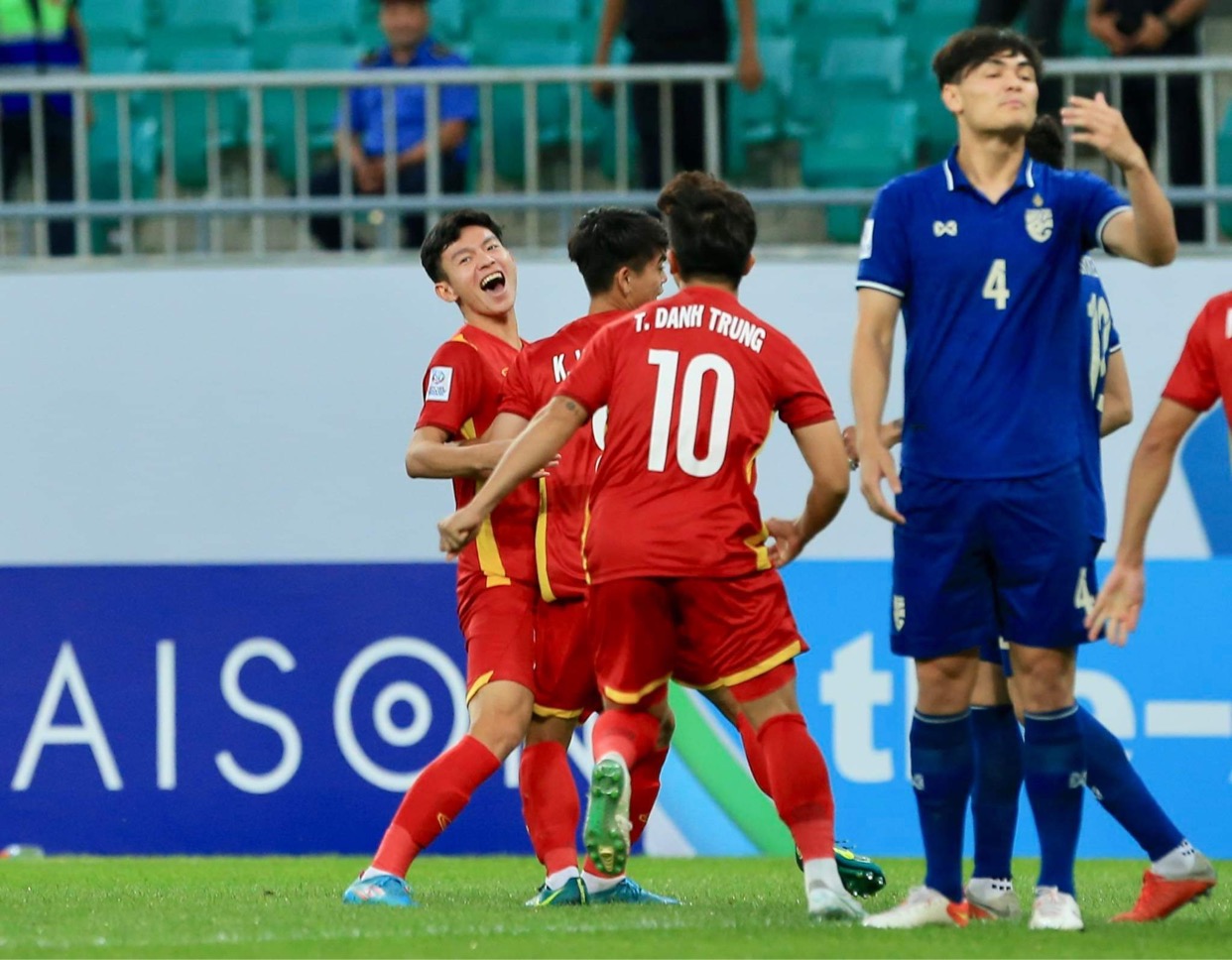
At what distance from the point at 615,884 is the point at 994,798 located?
116cm

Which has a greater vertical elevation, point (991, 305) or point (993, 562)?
point (991, 305)

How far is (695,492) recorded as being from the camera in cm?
514

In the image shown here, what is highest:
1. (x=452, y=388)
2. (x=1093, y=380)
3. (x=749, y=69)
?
(x=749, y=69)

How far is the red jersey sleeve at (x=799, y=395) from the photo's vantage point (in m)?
5.18

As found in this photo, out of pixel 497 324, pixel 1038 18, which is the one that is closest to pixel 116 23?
→ pixel 1038 18

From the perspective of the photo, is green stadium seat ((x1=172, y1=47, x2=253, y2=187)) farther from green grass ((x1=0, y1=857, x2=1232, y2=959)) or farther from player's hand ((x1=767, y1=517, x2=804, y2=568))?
player's hand ((x1=767, y1=517, x2=804, y2=568))

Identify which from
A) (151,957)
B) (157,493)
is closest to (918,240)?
(151,957)

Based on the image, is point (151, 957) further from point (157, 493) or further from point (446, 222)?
point (157, 493)

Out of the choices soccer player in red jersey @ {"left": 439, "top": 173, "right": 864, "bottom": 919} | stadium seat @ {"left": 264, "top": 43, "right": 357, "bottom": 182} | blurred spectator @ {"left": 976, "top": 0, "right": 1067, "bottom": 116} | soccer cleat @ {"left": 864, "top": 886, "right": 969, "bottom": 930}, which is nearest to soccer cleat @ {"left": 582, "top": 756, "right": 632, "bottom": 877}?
soccer player in red jersey @ {"left": 439, "top": 173, "right": 864, "bottom": 919}

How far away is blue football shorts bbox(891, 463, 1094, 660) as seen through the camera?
193 inches

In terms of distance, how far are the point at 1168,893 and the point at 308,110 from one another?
617 cm

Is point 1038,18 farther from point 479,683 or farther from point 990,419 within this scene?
point 990,419

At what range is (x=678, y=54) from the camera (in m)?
9.92

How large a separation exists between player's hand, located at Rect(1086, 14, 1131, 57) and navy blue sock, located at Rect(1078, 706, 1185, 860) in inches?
197
